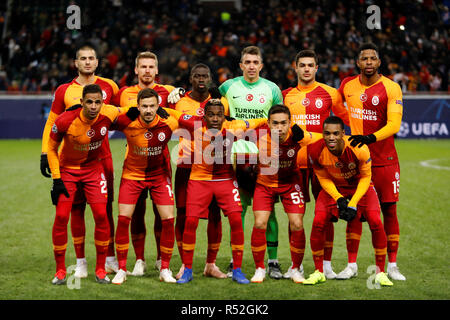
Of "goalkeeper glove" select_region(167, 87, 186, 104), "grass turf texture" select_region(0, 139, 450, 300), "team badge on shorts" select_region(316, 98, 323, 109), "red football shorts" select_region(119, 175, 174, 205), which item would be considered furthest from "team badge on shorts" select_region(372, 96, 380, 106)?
"red football shorts" select_region(119, 175, 174, 205)

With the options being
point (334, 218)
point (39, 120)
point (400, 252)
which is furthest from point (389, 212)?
point (39, 120)

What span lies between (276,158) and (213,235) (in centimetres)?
113

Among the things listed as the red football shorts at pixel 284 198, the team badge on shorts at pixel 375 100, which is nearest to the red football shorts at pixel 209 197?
the red football shorts at pixel 284 198

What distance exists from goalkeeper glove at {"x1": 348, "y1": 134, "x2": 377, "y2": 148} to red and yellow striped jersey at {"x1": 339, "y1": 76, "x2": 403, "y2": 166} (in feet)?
0.96

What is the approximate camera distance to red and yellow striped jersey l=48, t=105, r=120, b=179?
6227 mm

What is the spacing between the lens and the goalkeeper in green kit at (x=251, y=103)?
6.68 m

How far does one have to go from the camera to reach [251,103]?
22.0 feet

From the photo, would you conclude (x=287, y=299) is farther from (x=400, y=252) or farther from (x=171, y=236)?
(x=400, y=252)

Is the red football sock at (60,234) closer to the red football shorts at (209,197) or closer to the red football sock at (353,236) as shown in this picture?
the red football shorts at (209,197)

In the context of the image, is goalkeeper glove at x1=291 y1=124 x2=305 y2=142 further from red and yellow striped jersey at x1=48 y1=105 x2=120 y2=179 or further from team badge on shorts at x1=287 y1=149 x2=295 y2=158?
red and yellow striped jersey at x1=48 y1=105 x2=120 y2=179

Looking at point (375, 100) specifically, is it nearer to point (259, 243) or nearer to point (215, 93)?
point (215, 93)

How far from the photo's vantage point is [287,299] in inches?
221

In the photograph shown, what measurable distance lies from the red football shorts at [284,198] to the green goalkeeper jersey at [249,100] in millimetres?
536
